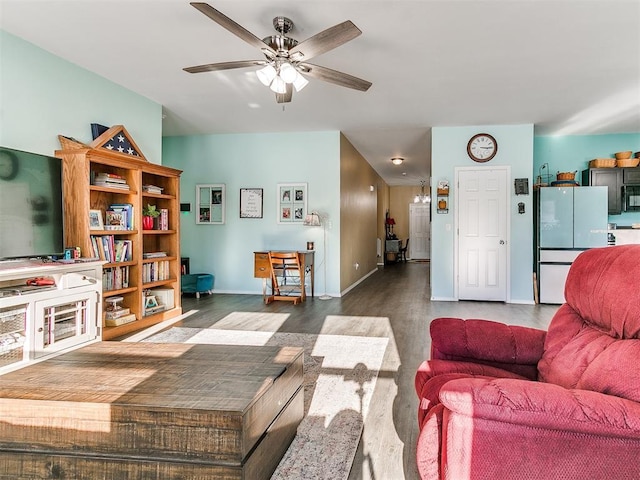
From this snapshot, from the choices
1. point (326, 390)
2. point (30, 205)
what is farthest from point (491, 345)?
point (30, 205)

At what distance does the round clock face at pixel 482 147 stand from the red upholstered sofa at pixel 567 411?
4755 mm

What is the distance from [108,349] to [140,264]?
2.34 metres

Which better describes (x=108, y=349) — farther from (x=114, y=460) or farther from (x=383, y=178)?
(x=383, y=178)

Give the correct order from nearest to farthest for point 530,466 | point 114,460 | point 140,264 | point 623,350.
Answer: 1. point 530,466
2. point 623,350
3. point 114,460
4. point 140,264

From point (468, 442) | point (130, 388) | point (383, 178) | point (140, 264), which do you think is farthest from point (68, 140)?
point (383, 178)

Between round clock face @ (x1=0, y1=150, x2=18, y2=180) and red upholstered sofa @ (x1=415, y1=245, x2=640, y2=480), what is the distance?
3.08 metres

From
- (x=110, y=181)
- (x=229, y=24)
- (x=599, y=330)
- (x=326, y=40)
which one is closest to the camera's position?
(x=599, y=330)

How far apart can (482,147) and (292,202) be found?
9.84ft

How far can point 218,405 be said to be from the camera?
1.49 meters

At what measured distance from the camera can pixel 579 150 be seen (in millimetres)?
6699

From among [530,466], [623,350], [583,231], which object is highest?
Answer: [583,231]

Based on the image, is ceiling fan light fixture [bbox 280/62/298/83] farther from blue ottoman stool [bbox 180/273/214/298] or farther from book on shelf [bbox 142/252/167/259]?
blue ottoman stool [bbox 180/273/214/298]

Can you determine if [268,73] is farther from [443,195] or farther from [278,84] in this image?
[443,195]

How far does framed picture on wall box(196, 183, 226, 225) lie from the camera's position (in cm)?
691
